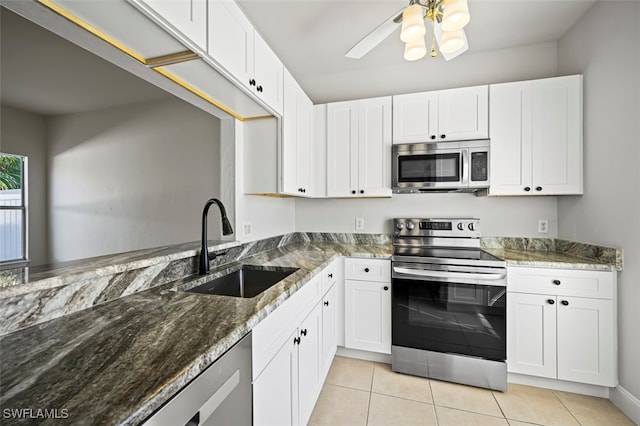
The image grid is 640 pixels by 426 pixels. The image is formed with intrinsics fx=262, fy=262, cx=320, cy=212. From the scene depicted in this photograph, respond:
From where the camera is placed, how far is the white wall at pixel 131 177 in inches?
108

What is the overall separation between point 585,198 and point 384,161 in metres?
1.53

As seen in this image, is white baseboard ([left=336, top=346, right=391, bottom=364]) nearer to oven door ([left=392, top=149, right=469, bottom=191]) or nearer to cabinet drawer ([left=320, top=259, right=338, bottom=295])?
cabinet drawer ([left=320, top=259, right=338, bottom=295])

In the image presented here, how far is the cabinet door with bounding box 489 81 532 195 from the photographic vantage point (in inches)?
83.1

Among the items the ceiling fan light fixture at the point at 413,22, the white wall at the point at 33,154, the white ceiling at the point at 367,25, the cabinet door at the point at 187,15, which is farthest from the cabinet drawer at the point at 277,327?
the white wall at the point at 33,154

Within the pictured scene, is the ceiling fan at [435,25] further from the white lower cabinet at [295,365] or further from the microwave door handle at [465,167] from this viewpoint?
the white lower cabinet at [295,365]

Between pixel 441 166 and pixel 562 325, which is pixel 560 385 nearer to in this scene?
pixel 562 325

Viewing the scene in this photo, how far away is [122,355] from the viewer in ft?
2.13

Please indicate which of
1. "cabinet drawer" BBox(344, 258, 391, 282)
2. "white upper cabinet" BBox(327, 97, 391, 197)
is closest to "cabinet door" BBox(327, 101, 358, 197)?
"white upper cabinet" BBox(327, 97, 391, 197)

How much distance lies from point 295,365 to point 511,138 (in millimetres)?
2330

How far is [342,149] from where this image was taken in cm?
253

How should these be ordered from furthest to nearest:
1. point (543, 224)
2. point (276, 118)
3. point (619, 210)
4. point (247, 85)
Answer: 1. point (543, 224)
2. point (276, 118)
3. point (619, 210)
4. point (247, 85)

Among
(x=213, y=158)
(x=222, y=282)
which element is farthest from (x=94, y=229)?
(x=222, y=282)

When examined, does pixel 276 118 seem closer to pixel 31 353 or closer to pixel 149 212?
pixel 31 353

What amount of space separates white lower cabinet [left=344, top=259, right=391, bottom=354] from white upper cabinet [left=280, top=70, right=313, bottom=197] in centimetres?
80
